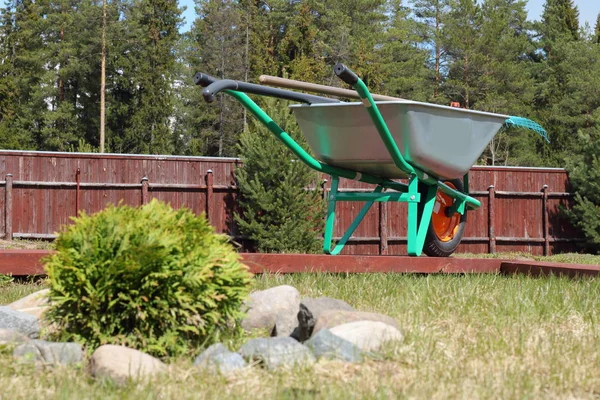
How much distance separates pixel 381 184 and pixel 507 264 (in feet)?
4.03

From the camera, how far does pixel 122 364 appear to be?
11.0 ft

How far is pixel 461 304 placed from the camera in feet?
15.5

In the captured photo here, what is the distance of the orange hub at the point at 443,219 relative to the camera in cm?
746

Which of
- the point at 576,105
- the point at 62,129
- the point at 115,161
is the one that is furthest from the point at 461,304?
the point at 62,129

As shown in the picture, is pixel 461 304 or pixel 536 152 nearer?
pixel 461 304

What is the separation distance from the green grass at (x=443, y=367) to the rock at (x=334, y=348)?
0.20ft

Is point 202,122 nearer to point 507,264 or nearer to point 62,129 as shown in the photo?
point 62,129

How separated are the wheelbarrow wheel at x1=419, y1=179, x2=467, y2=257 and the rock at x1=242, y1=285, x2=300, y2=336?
2931mm

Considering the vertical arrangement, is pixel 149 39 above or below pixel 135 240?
above

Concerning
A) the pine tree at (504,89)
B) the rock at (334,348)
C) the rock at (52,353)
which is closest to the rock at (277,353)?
the rock at (334,348)

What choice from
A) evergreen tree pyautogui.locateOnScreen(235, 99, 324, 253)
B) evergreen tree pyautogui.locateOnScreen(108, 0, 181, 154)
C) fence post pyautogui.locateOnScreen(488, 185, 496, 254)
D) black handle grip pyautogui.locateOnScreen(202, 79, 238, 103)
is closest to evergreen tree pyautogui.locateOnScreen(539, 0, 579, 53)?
evergreen tree pyautogui.locateOnScreen(108, 0, 181, 154)

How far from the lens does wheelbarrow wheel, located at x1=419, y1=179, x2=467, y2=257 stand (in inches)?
285

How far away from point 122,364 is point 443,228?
4659mm

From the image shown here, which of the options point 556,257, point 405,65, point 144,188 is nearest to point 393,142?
point 144,188
